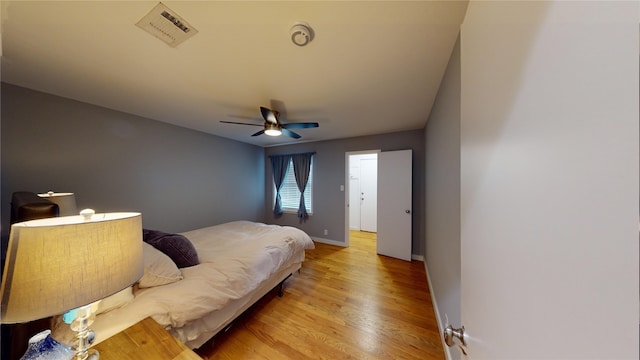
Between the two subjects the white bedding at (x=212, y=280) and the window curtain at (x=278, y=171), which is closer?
the white bedding at (x=212, y=280)

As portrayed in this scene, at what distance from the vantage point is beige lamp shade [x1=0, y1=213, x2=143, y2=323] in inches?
22.7

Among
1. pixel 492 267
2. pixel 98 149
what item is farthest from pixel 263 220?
pixel 492 267

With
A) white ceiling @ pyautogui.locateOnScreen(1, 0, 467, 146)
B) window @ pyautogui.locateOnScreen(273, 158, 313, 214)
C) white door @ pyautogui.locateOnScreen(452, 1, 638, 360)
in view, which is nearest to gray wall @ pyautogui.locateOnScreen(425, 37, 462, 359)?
white ceiling @ pyautogui.locateOnScreen(1, 0, 467, 146)

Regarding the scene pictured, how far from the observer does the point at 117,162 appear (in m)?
2.57

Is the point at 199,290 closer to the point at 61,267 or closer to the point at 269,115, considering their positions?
the point at 61,267

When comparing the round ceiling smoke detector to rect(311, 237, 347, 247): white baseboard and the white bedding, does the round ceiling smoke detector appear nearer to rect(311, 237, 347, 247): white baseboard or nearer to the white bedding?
the white bedding

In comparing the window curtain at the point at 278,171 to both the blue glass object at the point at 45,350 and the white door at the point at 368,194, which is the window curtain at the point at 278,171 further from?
the blue glass object at the point at 45,350

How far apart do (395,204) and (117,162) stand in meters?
4.13

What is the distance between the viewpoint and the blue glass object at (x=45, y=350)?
68cm

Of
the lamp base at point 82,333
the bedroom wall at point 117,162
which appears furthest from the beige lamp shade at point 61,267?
the bedroom wall at point 117,162

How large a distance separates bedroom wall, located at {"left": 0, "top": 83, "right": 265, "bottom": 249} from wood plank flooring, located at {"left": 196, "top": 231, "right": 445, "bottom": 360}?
7.28 ft

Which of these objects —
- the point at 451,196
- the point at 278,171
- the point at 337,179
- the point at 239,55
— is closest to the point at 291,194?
the point at 278,171

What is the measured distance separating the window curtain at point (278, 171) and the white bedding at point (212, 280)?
1919 mm

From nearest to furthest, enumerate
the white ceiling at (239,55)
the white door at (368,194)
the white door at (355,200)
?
the white ceiling at (239,55) < the white door at (368,194) < the white door at (355,200)
